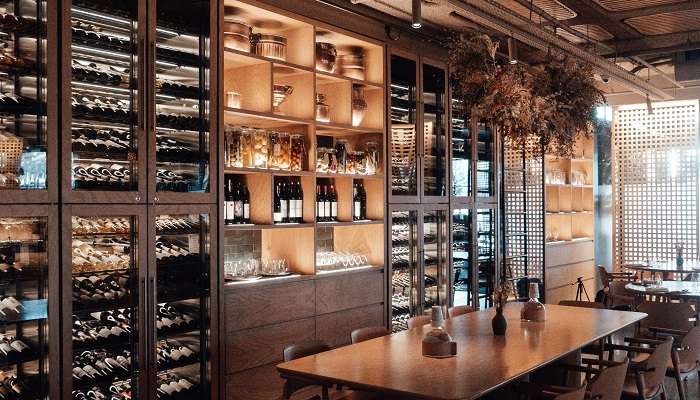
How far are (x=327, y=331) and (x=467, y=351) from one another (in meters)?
2.14

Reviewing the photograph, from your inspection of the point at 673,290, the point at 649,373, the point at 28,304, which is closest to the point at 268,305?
the point at 28,304

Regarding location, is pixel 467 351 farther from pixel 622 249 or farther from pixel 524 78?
pixel 622 249

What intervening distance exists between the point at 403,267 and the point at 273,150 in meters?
2.11

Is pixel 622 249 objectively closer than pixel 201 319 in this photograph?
No

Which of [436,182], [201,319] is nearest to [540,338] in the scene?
[201,319]

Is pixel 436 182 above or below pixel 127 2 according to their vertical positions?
below

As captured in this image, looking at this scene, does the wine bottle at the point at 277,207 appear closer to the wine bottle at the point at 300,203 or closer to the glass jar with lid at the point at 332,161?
the wine bottle at the point at 300,203

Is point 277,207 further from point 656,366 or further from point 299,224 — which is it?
point 656,366

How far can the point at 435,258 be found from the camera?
7.64 metres

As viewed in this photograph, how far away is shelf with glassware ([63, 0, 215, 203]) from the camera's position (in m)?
4.27

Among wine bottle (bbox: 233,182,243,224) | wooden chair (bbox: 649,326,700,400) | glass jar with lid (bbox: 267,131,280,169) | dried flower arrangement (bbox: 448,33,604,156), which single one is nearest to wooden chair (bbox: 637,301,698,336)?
wooden chair (bbox: 649,326,700,400)

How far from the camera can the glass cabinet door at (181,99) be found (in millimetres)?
4727

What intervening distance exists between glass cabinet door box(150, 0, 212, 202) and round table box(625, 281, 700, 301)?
495cm

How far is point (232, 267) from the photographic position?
18.1 ft
